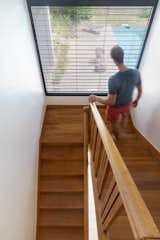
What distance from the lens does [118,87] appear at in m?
2.02

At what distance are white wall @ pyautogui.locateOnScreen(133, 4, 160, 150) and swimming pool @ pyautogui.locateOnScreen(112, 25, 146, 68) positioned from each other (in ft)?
0.41

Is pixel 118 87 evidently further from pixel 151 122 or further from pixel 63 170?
pixel 63 170

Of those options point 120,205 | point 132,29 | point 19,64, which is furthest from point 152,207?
point 132,29

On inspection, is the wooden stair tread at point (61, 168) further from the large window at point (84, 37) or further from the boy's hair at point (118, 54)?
the boy's hair at point (118, 54)

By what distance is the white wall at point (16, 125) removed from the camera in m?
1.49

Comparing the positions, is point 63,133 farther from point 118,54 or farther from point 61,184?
point 118,54

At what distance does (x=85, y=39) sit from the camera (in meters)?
2.62

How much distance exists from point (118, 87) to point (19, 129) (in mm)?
1105

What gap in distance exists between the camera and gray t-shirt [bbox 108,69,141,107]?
6.49 feet

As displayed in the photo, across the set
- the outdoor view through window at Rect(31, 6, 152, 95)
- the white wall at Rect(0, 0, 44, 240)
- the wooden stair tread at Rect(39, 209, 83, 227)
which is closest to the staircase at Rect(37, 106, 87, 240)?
the wooden stair tread at Rect(39, 209, 83, 227)

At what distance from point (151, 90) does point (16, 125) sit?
167 cm

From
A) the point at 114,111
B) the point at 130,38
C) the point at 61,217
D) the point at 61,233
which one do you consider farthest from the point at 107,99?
the point at 61,233

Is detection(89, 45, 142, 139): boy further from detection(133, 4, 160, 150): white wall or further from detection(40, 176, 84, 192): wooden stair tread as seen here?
detection(40, 176, 84, 192): wooden stair tread

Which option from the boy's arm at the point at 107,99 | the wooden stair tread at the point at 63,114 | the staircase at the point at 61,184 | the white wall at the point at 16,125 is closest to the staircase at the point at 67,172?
the staircase at the point at 61,184
